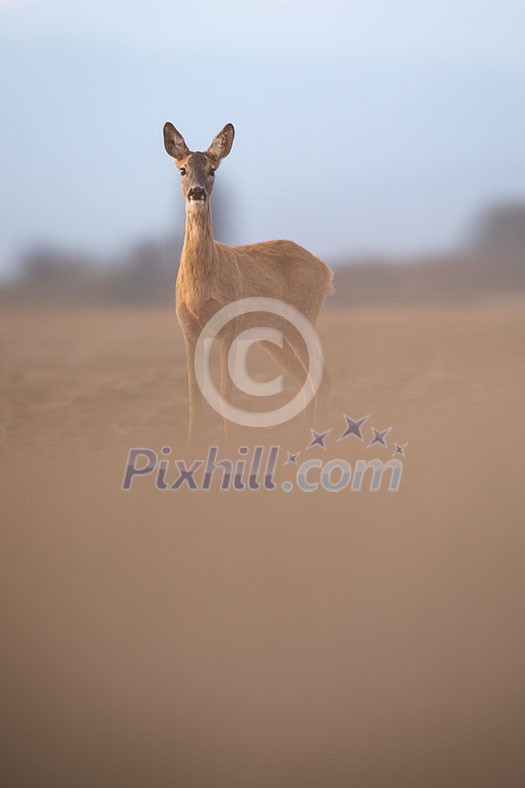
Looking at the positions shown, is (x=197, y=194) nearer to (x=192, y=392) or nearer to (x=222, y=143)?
(x=222, y=143)

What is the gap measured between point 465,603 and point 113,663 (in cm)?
118

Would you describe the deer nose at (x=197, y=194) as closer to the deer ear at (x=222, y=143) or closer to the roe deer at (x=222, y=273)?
the roe deer at (x=222, y=273)

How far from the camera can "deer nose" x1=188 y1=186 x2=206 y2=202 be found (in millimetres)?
2393

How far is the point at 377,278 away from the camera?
311 cm

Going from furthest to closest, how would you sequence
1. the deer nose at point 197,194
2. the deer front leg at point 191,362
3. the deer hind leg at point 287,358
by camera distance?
the deer hind leg at point 287,358
the deer front leg at point 191,362
the deer nose at point 197,194

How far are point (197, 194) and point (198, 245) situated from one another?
0.52 feet

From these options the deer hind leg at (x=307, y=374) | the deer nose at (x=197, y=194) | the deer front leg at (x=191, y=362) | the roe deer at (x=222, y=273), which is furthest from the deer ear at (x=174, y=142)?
the deer hind leg at (x=307, y=374)

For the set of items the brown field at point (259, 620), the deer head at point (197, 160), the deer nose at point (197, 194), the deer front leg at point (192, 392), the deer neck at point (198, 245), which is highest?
the deer head at point (197, 160)

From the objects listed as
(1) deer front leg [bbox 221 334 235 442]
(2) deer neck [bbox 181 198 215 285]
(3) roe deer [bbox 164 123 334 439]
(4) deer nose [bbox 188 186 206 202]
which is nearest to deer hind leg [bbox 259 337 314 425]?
(3) roe deer [bbox 164 123 334 439]

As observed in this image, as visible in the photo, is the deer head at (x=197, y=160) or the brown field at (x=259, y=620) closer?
the deer head at (x=197, y=160)

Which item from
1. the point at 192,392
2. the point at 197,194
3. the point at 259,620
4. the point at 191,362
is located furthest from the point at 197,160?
the point at 259,620

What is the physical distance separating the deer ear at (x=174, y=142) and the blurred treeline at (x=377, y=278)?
52 cm

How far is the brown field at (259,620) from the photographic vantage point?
2.65 m

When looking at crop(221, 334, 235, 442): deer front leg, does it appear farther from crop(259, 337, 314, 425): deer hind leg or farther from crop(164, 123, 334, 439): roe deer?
crop(259, 337, 314, 425): deer hind leg
